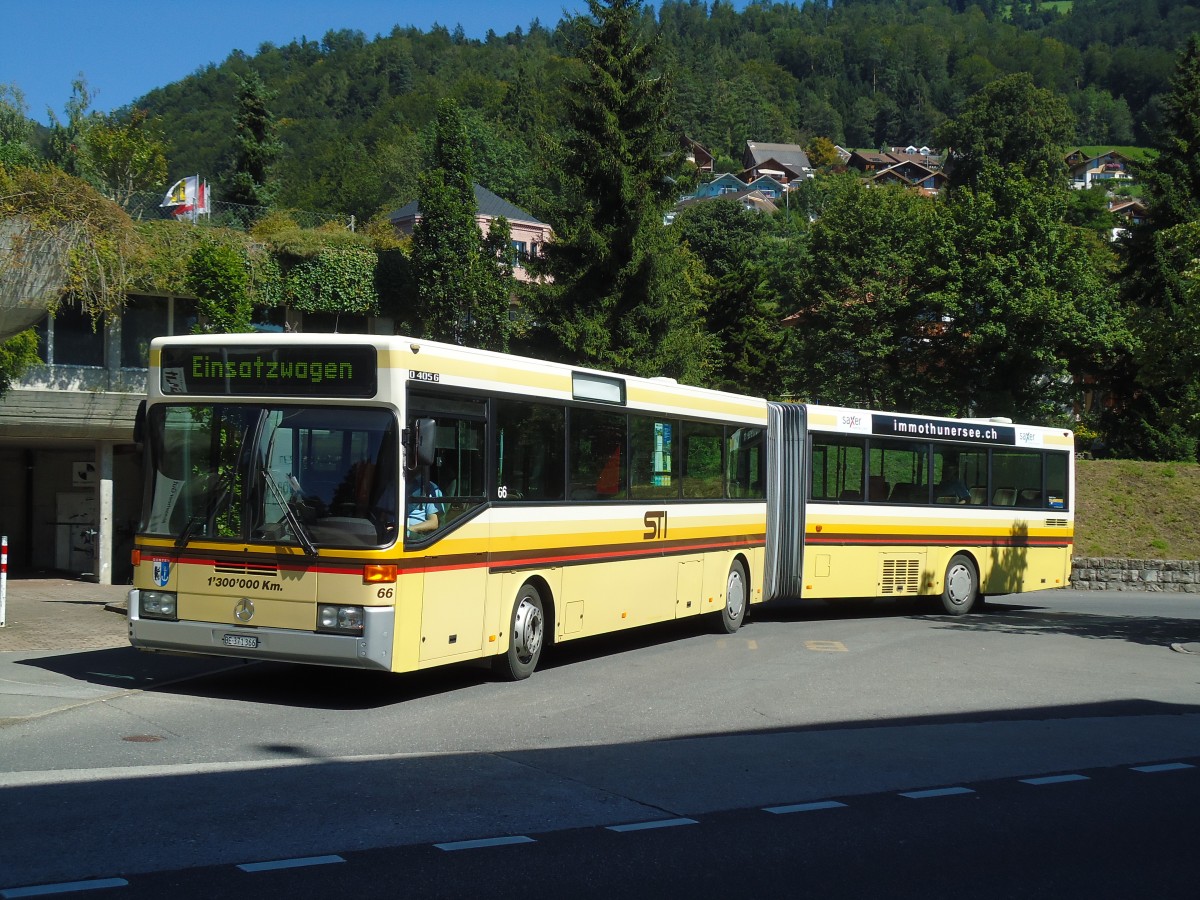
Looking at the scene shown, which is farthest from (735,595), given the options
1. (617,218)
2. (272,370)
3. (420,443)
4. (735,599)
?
(617,218)

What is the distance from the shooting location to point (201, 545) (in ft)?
36.3

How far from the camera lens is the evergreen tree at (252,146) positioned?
239 feet

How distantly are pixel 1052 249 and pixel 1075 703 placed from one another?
33.8 m

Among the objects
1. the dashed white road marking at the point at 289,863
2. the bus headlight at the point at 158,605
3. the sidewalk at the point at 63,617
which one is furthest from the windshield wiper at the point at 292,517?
the sidewalk at the point at 63,617

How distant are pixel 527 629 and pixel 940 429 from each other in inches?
438

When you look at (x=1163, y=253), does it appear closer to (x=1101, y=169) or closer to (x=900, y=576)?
(x=900, y=576)

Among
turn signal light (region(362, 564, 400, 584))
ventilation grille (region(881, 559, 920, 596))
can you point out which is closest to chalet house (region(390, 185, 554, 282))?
ventilation grille (region(881, 559, 920, 596))

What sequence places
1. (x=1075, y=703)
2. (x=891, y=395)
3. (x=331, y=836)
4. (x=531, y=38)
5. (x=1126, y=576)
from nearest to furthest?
(x=331, y=836) → (x=1075, y=703) → (x=1126, y=576) → (x=891, y=395) → (x=531, y=38)

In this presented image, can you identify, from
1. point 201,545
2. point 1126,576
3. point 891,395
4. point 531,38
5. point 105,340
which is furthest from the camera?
point 531,38

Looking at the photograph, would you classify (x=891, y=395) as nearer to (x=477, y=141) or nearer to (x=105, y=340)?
(x=105, y=340)

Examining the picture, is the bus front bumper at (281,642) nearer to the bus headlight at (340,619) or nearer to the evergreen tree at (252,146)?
the bus headlight at (340,619)

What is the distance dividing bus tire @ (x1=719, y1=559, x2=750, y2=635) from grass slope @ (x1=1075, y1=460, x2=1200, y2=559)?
18.0m

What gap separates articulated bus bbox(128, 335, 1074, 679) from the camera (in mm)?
10781

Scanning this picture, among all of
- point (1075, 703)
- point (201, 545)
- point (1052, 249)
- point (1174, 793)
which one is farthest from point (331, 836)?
point (1052, 249)
